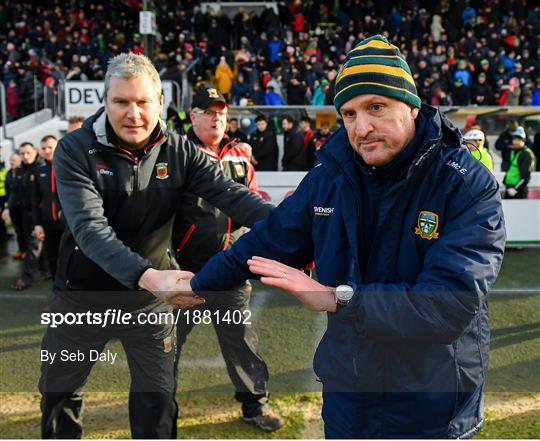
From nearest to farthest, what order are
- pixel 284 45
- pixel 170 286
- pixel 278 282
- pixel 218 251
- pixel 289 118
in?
1. pixel 278 282
2. pixel 170 286
3. pixel 218 251
4. pixel 289 118
5. pixel 284 45

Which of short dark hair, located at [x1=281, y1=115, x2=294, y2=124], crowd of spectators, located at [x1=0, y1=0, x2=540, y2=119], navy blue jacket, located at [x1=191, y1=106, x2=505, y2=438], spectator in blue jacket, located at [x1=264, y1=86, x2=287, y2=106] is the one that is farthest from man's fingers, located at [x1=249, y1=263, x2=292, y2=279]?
spectator in blue jacket, located at [x1=264, y1=86, x2=287, y2=106]

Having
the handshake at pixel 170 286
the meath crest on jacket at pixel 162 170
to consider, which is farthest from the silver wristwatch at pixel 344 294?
the meath crest on jacket at pixel 162 170

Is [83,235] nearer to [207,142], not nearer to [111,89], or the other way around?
[111,89]

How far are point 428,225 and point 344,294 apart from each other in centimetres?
31

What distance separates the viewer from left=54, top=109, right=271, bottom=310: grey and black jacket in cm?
251

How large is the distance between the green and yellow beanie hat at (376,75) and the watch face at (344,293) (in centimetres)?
54

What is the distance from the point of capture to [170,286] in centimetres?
241

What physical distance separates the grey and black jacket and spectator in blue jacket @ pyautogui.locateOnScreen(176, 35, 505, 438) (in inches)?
32.3

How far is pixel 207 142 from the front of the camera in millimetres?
3906

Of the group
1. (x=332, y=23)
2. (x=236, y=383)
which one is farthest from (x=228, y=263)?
(x=332, y=23)

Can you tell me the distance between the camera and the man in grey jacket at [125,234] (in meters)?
2.51

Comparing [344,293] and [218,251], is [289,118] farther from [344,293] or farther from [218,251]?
[344,293]

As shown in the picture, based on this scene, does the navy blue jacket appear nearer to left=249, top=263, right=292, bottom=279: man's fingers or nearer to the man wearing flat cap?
left=249, top=263, right=292, bottom=279: man's fingers

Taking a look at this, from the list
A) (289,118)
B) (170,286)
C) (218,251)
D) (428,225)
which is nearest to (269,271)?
(428,225)
